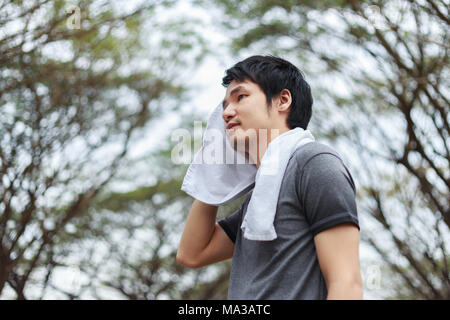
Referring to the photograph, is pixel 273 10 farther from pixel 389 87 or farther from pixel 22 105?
pixel 22 105

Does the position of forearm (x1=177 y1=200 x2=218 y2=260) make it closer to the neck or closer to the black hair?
the neck

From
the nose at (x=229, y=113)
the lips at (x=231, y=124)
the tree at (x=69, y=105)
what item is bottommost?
the tree at (x=69, y=105)

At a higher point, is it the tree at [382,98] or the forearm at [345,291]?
the forearm at [345,291]

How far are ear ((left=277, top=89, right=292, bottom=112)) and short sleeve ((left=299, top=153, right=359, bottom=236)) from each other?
36cm

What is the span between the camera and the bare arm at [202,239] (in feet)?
6.70

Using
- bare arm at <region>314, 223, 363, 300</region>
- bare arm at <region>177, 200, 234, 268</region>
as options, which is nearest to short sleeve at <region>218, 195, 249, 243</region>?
bare arm at <region>177, 200, 234, 268</region>

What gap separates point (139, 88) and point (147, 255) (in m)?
5.95

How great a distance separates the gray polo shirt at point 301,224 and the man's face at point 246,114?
224 mm

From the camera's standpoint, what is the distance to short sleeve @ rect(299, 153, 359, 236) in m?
1.56

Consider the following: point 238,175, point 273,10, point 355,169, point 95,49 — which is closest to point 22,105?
point 95,49

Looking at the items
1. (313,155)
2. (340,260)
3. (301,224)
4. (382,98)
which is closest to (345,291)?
(340,260)

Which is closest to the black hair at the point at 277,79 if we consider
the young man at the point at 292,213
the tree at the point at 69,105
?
the young man at the point at 292,213

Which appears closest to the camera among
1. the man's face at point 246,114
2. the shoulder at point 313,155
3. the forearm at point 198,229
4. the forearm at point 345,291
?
the forearm at point 345,291

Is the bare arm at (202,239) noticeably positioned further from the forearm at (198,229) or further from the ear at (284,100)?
the ear at (284,100)
